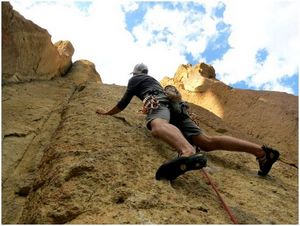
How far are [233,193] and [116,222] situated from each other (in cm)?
181

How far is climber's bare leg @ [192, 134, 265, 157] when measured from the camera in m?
5.59

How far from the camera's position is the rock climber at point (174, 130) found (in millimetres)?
5027

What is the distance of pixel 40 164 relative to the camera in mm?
5285

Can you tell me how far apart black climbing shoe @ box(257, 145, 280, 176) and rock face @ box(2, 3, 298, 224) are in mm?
121

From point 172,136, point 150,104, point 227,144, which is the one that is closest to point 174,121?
point 150,104

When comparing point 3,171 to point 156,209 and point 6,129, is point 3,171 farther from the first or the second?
point 156,209

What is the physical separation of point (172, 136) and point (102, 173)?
93 centimetres

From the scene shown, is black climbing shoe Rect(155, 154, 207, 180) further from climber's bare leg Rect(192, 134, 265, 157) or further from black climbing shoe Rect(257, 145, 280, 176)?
black climbing shoe Rect(257, 145, 280, 176)

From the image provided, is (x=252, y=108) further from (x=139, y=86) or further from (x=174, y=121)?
(x=174, y=121)

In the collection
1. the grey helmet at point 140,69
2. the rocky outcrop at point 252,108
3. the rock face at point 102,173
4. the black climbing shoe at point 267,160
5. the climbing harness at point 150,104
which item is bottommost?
the rock face at point 102,173

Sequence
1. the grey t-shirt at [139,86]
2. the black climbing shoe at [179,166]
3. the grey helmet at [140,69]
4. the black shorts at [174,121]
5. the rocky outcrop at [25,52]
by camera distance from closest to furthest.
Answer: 1. the black climbing shoe at [179,166]
2. the black shorts at [174,121]
3. the grey t-shirt at [139,86]
4. the grey helmet at [140,69]
5. the rocky outcrop at [25,52]

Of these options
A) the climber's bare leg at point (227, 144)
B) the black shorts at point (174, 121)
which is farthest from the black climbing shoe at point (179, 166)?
the climber's bare leg at point (227, 144)

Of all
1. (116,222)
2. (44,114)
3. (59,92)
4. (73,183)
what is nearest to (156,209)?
(116,222)

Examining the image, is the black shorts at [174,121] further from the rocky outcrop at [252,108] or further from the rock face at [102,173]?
the rocky outcrop at [252,108]
